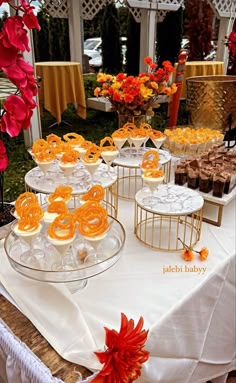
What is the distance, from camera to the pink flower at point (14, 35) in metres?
0.63

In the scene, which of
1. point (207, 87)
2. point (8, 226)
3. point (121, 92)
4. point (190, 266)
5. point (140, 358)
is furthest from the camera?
point (207, 87)

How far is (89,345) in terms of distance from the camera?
564 millimetres

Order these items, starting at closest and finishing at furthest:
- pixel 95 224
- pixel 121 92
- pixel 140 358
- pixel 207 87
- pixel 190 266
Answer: pixel 140 358, pixel 95 224, pixel 190 266, pixel 121 92, pixel 207 87

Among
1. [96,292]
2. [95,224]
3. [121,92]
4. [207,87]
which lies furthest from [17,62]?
[207,87]

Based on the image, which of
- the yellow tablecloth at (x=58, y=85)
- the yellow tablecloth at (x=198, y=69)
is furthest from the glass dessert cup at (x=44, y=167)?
the yellow tablecloth at (x=198, y=69)

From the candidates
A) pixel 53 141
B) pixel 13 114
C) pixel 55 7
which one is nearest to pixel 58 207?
pixel 13 114

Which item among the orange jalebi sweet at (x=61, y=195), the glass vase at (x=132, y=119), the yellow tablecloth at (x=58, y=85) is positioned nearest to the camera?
the orange jalebi sweet at (x=61, y=195)

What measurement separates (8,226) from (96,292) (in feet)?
1.11

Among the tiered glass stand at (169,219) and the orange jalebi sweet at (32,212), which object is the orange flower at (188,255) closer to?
the tiered glass stand at (169,219)

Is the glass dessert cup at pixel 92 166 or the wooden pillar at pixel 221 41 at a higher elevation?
the wooden pillar at pixel 221 41

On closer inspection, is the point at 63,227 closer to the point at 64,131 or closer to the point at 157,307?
the point at 157,307

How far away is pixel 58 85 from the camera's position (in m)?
3.43

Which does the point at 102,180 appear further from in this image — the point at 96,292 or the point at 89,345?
the point at 89,345

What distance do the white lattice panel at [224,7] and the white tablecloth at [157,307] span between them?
14.8 ft
